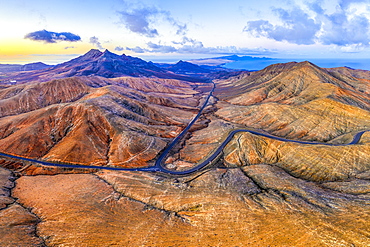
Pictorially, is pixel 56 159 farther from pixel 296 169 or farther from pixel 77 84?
pixel 77 84

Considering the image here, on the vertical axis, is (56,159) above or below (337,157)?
below

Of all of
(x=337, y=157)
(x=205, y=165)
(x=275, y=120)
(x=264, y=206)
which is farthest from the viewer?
(x=275, y=120)

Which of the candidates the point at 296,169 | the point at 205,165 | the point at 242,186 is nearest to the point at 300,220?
the point at 242,186

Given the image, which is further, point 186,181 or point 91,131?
point 91,131

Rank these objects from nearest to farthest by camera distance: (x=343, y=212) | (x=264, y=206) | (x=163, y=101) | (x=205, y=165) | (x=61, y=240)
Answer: (x=61, y=240), (x=343, y=212), (x=264, y=206), (x=205, y=165), (x=163, y=101)

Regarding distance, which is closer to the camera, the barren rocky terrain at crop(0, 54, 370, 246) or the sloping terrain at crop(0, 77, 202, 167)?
the barren rocky terrain at crop(0, 54, 370, 246)

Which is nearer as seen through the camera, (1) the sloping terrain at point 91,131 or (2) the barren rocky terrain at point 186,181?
(2) the barren rocky terrain at point 186,181

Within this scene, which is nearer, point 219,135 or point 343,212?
point 343,212

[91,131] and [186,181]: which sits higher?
[91,131]
